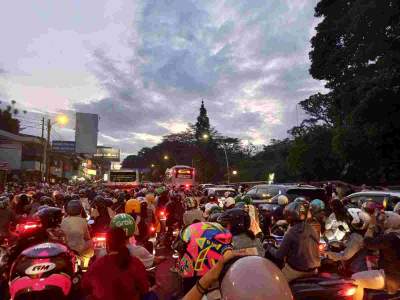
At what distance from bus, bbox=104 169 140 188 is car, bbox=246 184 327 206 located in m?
23.2

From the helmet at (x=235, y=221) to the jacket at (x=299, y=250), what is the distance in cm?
66

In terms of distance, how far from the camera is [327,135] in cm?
4897

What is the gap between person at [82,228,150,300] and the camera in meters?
4.04

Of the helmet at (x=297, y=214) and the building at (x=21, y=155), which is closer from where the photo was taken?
the helmet at (x=297, y=214)

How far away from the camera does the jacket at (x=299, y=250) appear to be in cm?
568

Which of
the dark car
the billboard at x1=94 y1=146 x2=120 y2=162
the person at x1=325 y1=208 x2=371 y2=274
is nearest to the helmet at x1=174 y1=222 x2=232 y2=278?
the person at x1=325 y1=208 x2=371 y2=274

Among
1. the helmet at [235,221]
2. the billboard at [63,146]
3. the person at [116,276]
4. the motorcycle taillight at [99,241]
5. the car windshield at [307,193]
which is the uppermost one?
the billboard at [63,146]

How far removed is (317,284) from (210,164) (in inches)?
3803

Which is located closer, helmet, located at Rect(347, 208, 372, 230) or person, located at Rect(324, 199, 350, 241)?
helmet, located at Rect(347, 208, 372, 230)

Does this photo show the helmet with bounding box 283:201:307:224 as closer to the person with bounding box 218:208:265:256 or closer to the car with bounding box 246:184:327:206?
the person with bounding box 218:208:265:256

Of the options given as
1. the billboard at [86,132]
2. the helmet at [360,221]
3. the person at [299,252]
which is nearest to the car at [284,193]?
the helmet at [360,221]

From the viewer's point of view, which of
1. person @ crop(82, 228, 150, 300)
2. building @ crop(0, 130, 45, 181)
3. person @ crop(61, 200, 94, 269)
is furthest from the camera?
building @ crop(0, 130, 45, 181)

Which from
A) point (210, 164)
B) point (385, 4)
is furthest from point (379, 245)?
point (210, 164)

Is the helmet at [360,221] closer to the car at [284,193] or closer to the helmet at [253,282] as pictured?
the helmet at [253,282]
